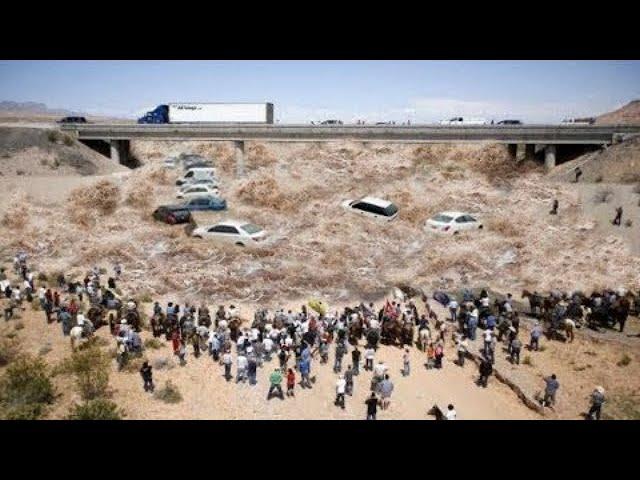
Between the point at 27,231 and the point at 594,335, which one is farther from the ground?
the point at 27,231

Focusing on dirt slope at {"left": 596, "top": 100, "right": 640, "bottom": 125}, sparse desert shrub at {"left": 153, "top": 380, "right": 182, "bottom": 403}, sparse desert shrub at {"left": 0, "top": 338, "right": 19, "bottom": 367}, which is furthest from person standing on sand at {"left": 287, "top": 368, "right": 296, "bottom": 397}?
dirt slope at {"left": 596, "top": 100, "right": 640, "bottom": 125}

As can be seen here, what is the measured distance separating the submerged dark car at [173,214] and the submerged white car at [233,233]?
2889mm

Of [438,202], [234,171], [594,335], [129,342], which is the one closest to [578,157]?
[438,202]

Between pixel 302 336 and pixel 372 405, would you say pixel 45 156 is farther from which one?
pixel 372 405

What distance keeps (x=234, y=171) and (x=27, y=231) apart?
17.7 m

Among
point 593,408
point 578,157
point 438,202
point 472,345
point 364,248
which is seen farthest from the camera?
point 578,157

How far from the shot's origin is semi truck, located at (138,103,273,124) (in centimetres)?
4919

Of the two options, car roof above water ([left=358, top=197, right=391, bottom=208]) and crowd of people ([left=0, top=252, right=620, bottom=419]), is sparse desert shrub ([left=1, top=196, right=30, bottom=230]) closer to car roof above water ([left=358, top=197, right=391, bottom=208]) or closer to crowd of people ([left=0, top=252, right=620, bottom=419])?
crowd of people ([left=0, top=252, right=620, bottom=419])

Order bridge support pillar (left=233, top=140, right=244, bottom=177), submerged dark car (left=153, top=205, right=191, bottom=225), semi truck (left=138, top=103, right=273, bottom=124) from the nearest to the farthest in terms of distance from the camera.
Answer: submerged dark car (left=153, top=205, right=191, bottom=225), bridge support pillar (left=233, top=140, right=244, bottom=177), semi truck (left=138, top=103, right=273, bottom=124)

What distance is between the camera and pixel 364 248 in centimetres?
2977

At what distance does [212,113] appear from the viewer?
5056cm

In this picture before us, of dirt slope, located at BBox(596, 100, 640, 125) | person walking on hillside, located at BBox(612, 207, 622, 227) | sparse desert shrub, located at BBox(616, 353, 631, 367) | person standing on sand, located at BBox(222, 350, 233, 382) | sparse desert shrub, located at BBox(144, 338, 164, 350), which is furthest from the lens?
dirt slope, located at BBox(596, 100, 640, 125)

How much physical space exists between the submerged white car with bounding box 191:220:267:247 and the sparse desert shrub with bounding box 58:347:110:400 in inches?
482
